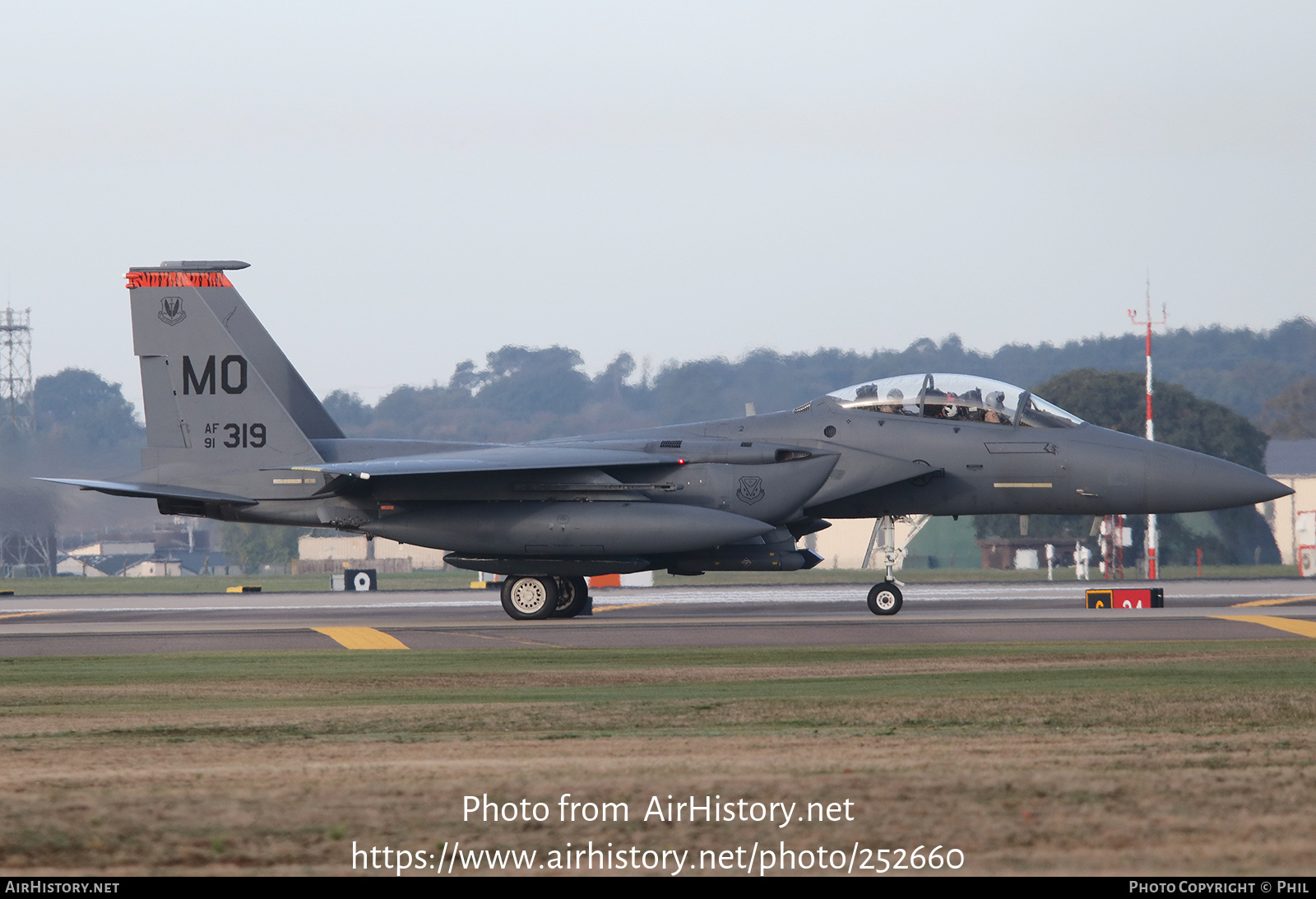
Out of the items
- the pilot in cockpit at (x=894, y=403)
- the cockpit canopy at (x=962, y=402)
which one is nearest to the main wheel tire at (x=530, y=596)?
the cockpit canopy at (x=962, y=402)

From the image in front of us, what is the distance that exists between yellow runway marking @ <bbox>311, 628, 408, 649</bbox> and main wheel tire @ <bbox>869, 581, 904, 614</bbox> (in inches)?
287

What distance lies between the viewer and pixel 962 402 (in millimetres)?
20812

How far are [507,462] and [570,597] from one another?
8.68ft

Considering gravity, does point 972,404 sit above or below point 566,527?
above

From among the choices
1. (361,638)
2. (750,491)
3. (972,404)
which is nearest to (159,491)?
(361,638)

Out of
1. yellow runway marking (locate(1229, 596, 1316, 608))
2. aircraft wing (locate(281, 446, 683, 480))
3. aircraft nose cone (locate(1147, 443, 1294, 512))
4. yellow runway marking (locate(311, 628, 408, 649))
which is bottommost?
yellow runway marking (locate(1229, 596, 1316, 608))

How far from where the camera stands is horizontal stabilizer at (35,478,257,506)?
2070cm

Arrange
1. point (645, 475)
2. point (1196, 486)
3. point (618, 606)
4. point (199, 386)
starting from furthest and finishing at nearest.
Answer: point (618, 606) < point (199, 386) < point (645, 475) < point (1196, 486)

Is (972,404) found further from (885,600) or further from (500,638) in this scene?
(500,638)

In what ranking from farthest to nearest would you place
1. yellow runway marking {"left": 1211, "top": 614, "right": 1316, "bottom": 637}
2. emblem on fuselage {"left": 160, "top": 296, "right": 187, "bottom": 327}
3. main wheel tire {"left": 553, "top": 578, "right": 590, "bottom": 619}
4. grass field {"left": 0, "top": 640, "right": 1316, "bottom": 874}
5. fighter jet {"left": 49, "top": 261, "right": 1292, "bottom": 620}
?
1. emblem on fuselage {"left": 160, "top": 296, "right": 187, "bottom": 327}
2. main wheel tire {"left": 553, "top": 578, "right": 590, "bottom": 619}
3. fighter jet {"left": 49, "top": 261, "right": 1292, "bottom": 620}
4. yellow runway marking {"left": 1211, "top": 614, "right": 1316, "bottom": 637}
5. grass field {"left": 0, "top": 640, "right": 1316, "bottom": 874}

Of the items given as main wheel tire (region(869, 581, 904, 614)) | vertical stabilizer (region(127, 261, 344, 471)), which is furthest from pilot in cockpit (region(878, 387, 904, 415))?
vertical stabilizer (region(127, 261, 344, 471))

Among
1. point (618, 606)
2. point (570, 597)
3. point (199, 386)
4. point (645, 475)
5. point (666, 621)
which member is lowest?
point (618, 606)

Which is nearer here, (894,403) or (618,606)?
(894,403)

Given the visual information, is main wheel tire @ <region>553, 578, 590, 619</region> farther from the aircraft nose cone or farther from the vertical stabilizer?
the aircraft nose cone
